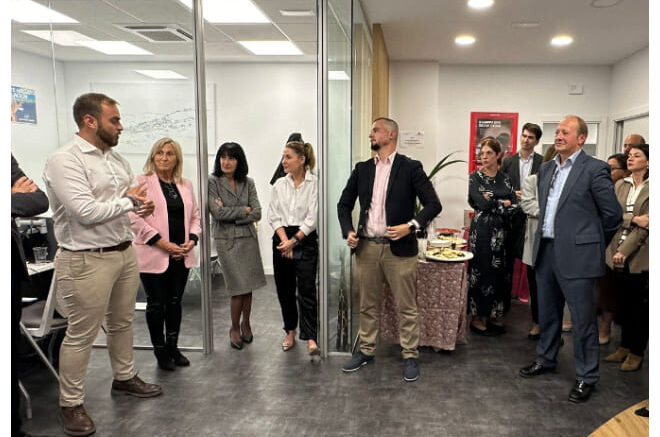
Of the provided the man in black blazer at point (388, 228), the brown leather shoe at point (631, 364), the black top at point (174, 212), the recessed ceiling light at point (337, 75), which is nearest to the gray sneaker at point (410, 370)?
the man in black blazer at point (388, 228)

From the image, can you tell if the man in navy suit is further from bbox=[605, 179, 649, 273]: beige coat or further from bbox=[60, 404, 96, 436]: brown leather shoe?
bbox=[60, 404, 96, 436]: brown leather shoe

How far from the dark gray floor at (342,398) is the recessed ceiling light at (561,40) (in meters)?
3.21

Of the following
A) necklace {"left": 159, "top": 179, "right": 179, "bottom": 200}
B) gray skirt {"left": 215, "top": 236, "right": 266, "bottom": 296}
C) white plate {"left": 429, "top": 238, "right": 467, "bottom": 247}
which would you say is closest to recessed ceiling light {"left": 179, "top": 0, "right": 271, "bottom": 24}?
necklace {"left": 159, "top": 179, "right": 179, "bottom": 200}

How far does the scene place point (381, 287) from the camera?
3.20 meters

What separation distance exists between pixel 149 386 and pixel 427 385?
1619mm

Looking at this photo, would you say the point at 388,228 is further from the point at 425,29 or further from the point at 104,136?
the point at 425,29

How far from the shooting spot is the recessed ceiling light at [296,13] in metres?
4.15

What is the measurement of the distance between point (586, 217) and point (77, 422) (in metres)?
2.83

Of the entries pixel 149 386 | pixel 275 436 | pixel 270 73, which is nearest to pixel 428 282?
pixel 275 436

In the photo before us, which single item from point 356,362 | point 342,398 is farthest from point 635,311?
point 342,398

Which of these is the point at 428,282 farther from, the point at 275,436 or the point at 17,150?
the point at 17,150

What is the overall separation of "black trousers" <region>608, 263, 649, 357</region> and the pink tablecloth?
105 cm

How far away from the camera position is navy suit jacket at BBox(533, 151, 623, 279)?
8.71 ft
